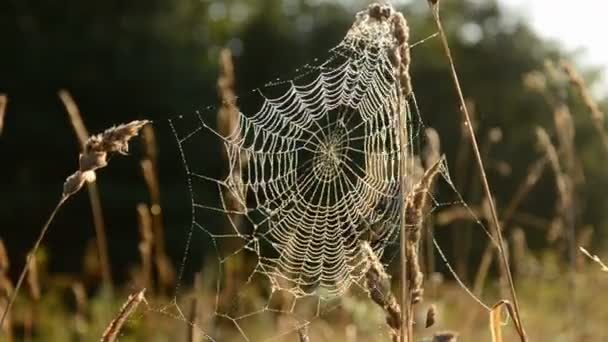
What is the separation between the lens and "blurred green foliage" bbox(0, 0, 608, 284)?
20.8m

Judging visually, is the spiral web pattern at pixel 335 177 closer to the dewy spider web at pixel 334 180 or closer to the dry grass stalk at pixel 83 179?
the dewy spider web at pixel 334 180

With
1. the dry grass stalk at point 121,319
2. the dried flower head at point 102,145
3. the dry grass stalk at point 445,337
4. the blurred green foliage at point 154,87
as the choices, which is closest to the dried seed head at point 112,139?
the dried flower head at point 102,145

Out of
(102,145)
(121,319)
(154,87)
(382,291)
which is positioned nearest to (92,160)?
(102,145)

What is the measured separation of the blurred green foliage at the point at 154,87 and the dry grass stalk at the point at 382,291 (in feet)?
47.2

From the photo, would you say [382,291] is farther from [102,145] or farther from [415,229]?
[102,145]

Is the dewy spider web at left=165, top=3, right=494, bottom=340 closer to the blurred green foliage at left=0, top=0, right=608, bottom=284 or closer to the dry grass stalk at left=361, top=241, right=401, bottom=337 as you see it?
the dry grass stalk at left=361, top=241, right=401, bottom=337

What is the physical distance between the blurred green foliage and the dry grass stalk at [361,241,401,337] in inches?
566

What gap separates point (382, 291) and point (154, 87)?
2090 cm

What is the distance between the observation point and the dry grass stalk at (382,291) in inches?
55.0

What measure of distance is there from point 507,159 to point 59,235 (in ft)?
35.1

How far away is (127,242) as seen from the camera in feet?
67.0

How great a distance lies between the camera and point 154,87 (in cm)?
2200

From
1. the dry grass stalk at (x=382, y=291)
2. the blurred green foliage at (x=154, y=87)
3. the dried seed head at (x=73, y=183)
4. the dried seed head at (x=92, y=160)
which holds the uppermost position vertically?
the blurred green foliage at (x=154, y=87)

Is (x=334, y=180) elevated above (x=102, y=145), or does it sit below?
above
